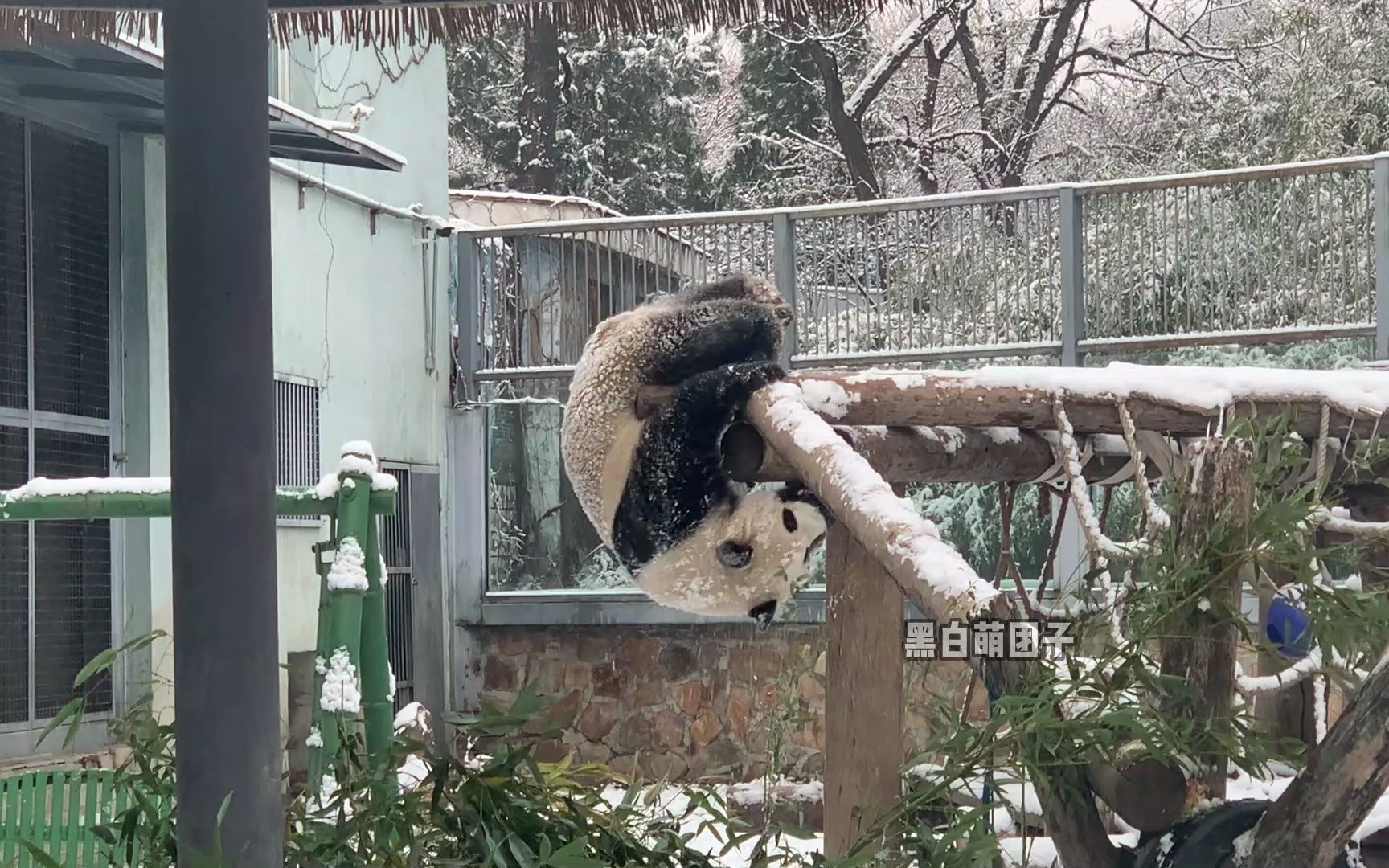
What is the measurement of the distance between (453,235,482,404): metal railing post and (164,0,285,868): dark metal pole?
6.84 meters

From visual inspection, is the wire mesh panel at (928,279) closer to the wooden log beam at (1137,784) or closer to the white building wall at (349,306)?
the white building wall at (349,306)

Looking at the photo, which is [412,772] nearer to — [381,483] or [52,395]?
[381,483]

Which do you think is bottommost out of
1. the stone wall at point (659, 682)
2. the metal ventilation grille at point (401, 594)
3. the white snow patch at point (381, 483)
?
the stone wall at point (659, 682)

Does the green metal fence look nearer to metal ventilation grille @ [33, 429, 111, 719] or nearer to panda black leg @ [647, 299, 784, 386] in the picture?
panda black leg @ [647, 299, 784, 386]

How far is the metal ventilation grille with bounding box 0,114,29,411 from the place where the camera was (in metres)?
4.77

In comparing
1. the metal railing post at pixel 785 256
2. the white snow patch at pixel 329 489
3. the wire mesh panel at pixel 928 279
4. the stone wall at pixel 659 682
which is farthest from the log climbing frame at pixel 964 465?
the stone wall at pixel 659 682

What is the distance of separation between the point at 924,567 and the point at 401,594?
6368 millimetres

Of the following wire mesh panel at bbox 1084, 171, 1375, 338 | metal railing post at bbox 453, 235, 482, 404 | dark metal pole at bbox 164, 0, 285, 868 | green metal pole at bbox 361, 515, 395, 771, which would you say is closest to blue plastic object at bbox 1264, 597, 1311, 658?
dark metal pole at bbox 164, 0, 285, 868

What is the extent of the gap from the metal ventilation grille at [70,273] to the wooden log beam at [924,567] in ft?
11.6

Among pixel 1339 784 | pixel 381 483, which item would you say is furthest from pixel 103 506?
pixel 1339 784

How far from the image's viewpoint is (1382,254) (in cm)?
647

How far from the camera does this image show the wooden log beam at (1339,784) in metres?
1.48

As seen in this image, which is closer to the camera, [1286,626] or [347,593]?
[1286,626]

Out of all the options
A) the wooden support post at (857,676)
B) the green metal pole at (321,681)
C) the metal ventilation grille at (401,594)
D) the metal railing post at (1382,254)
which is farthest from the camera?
the metal ventilation grille at (401,594)
